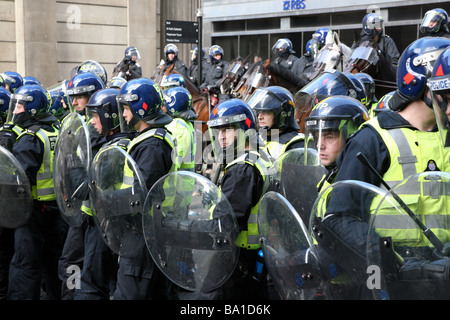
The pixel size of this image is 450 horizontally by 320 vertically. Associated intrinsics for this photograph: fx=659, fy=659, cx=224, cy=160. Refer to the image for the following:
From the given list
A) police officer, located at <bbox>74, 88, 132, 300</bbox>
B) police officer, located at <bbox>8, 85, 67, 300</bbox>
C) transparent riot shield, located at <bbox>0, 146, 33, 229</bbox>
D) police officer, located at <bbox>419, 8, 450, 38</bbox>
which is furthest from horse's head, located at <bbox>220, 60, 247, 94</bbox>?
transparent riot shield, located at <bbox>0, 146, 33, 229</bbox>

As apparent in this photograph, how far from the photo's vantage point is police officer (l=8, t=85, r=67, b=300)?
5.88 metres

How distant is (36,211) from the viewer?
6.09 metres

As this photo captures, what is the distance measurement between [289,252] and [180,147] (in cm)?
372

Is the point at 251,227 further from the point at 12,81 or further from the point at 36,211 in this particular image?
the point at 12,81

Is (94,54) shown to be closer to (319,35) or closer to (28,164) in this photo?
(319,35)

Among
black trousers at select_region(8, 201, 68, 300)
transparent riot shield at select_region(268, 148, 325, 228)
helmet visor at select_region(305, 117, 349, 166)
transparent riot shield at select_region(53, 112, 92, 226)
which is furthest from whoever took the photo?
black trousers at select_region(8, 201, 68, 300)

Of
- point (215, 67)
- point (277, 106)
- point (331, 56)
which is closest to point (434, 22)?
point (331, 56)

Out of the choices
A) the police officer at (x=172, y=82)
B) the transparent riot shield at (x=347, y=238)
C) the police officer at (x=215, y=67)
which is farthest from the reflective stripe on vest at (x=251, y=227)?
the police officer at (x=215, y=67)

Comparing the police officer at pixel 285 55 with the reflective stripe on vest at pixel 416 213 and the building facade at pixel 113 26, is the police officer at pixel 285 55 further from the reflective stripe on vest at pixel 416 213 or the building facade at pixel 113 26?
the reflective stripe on vest at pixel 416 213

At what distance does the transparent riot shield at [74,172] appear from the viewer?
4984 mm

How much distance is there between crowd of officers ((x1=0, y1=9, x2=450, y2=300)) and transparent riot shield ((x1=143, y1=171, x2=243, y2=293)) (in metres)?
0.17

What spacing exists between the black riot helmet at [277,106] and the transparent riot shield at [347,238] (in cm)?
341

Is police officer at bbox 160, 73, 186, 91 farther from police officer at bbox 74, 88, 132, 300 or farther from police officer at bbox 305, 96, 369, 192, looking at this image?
police officer at bbox 305, 96, 369, 192
